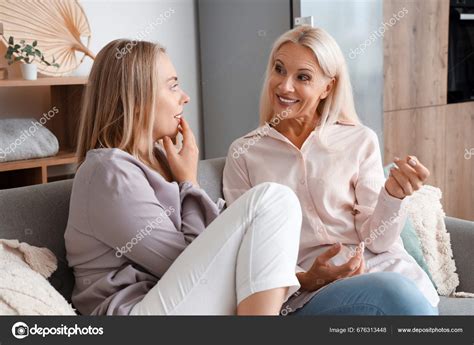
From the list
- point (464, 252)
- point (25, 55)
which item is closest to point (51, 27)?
point (25, 55)

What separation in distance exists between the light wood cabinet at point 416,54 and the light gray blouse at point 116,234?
1932mm

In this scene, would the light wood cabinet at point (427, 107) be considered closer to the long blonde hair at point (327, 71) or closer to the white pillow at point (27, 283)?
the long blonde hair at point (327, 71)

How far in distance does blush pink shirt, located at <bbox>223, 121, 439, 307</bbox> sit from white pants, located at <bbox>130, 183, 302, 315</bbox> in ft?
1.20

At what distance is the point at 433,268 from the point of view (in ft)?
6.03

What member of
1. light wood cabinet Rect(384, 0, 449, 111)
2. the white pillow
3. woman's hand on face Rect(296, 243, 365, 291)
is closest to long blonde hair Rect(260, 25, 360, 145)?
woman's hand on face Rect(296, 243, 365, 291)

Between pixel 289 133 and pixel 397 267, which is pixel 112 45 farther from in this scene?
pixel 397 267

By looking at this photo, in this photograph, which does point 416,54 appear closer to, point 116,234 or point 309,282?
point 309,282

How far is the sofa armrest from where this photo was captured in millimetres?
1863

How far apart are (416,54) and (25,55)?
1.77m

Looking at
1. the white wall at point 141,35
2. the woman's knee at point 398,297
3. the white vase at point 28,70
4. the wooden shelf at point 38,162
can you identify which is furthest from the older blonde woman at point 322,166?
the white wall at point 141,35

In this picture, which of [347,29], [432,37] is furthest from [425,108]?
[347,29]

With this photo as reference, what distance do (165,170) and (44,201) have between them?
28 centimetres

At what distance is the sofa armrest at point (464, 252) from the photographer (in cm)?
186

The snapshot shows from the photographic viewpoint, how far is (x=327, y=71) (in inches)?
65.9
